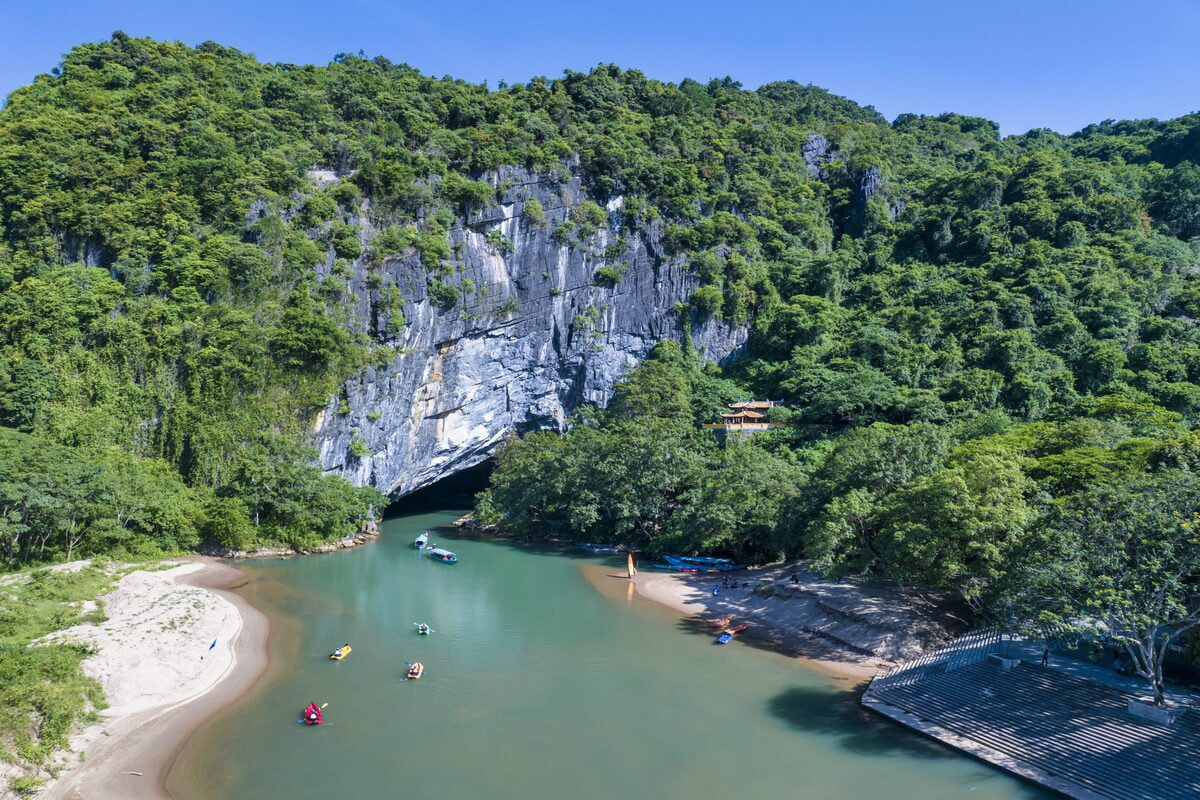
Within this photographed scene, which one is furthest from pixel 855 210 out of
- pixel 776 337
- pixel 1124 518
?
pixel 1124 518

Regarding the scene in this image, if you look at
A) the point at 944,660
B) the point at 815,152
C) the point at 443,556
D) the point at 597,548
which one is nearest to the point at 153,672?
the point at 443,556

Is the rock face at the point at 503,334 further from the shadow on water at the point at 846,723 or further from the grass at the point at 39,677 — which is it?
the shadow on water at the point at 846,723

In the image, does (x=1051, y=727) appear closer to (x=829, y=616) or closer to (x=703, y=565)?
(x=829, y=616)

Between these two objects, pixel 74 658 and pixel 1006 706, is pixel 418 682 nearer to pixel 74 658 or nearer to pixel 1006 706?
pixel 74 658

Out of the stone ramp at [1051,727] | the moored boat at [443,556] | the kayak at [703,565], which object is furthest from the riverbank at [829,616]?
the moored boat at [443,556]

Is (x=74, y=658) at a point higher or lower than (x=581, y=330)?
lower
